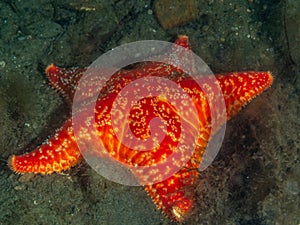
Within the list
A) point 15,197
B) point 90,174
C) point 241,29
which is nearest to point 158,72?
point 90,174

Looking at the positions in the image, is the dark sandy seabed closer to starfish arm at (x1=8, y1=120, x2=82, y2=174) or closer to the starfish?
the starfish

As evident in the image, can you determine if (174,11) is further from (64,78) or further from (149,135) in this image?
(149,135)

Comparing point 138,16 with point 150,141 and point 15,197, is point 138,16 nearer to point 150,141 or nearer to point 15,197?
point 150,141

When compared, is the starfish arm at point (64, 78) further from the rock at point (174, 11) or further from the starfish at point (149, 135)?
the rock at point (174, 11)

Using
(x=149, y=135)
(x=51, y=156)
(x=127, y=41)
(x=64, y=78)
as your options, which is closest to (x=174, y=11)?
(x=127, y=41)

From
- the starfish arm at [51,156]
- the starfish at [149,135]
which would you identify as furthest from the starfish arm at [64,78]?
the starfish arm at [51,156]
